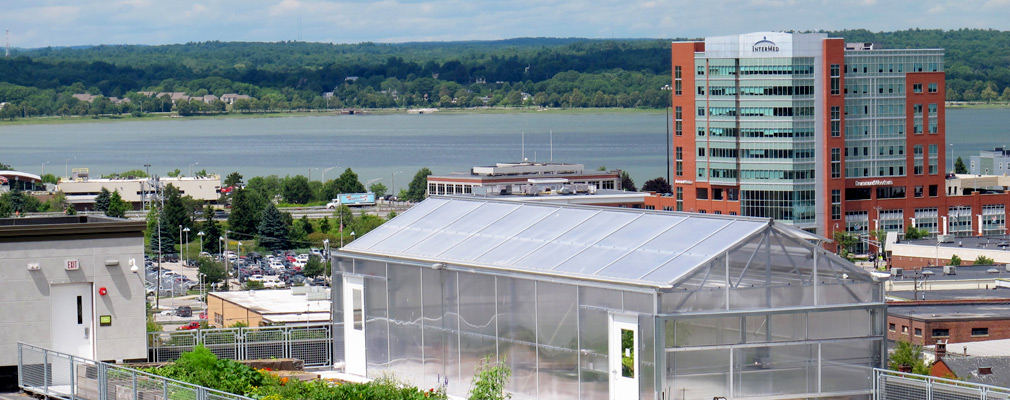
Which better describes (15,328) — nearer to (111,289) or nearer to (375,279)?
(111,289)

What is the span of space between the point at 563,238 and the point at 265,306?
111 feet

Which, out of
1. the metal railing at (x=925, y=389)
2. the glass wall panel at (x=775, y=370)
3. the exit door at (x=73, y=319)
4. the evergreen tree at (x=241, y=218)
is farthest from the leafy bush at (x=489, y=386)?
the evergreen tree at (x=241, y=218)

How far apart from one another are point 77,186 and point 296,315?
473 ft

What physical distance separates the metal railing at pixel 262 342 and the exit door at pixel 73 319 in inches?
108

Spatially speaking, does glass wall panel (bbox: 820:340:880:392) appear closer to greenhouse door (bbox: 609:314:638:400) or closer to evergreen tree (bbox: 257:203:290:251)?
greenhouse door (bbox: 609:314:638:400)

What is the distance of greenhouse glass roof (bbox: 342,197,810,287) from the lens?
2248cm

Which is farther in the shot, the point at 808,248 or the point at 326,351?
the point at 326,351

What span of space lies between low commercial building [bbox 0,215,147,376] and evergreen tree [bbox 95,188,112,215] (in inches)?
5502

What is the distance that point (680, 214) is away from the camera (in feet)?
79.7

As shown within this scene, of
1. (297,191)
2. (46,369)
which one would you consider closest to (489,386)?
(46,369)

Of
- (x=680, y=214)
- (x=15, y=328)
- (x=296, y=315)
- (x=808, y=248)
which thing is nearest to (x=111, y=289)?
(x=15, y=328)

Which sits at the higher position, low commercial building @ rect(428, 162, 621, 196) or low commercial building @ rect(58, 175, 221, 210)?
low commercial building @ rect(428, 162, 621, 196)

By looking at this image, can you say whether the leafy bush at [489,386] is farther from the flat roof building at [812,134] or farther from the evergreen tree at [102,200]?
the evergreen tree at [102,200]

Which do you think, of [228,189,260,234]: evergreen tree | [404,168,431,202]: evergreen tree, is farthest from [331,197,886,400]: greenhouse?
[404,168,431,202]: evergreen tree
